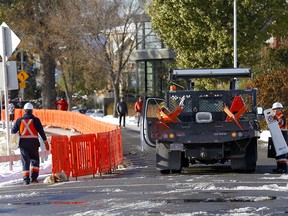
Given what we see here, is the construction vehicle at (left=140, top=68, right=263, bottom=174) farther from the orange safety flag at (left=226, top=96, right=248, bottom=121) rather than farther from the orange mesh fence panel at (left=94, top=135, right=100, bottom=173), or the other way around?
the orange mesh fence panel at (left=94, top=135, right=100, bottom=173)

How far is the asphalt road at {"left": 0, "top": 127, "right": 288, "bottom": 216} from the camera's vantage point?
1111cm

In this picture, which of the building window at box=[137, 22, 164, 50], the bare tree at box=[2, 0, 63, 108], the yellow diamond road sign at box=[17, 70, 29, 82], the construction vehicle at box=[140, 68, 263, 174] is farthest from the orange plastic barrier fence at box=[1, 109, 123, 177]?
the building window at box=[137, 22, 164, 50]

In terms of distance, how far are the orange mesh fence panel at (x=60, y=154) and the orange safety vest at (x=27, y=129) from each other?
45cm

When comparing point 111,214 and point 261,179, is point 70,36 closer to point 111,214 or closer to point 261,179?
point 261,179

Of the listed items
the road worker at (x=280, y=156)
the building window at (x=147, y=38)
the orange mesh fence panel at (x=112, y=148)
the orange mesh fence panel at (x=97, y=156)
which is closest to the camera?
the road worker at (x=280, y=156)

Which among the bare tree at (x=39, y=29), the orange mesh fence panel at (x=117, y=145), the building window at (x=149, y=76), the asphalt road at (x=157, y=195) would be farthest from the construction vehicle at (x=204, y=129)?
the building window at (x=149, y=76)

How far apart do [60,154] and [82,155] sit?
0.62 meters

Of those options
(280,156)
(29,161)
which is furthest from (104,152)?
(280,156)

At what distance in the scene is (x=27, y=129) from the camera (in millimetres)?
16141

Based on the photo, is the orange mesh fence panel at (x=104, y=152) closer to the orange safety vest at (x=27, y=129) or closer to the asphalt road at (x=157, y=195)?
the asphalt road at (x=157, y=195)

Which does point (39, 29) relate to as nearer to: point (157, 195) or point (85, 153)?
point (85, 153)

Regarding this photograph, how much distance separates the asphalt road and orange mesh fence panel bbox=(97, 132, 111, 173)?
0.70 ft

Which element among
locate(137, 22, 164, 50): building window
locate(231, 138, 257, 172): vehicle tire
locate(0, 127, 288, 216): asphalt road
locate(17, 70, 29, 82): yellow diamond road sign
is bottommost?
locate(0, 127, 288, 216): asphalt road

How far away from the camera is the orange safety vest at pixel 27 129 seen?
52.9 ft
